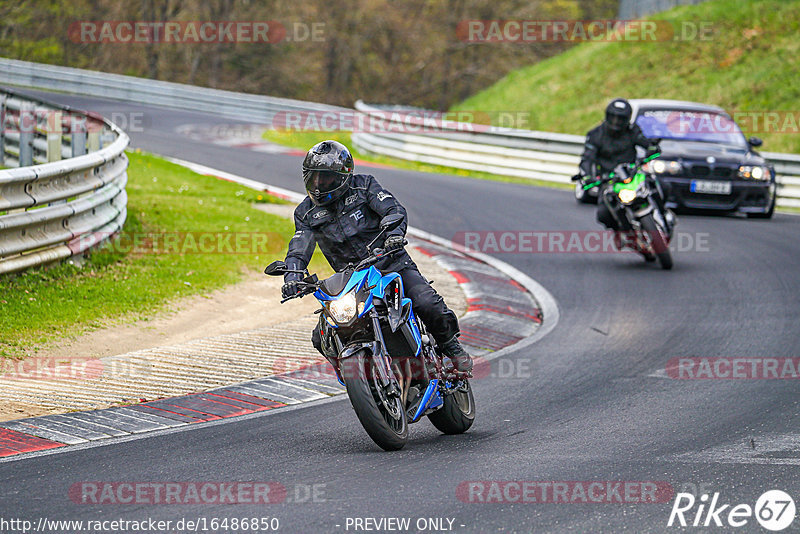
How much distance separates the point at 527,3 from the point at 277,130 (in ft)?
85.7

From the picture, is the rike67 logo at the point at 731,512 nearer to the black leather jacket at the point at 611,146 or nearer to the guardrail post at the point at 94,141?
the black leather jacket at the point at 611,146

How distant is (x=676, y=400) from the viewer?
7645mm

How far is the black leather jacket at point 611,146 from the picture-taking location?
44.8ft

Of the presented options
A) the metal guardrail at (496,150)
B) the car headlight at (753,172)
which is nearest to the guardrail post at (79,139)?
the car headlight at (753,172)

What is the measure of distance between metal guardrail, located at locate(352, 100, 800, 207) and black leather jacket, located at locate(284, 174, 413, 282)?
14992 mm

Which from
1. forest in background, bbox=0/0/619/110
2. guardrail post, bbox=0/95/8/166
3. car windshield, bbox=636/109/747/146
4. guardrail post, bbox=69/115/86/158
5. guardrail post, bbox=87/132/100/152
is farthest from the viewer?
forest in background, bbox=0/0/619/110

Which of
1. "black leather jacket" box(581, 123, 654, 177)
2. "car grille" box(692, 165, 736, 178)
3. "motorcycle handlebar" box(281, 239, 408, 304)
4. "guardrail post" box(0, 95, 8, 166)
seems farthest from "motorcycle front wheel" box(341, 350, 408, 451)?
"guardrail post" box(0, 95, 8, 166)

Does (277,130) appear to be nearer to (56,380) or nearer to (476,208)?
(476,208)

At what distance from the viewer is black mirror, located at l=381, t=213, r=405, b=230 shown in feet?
19.9

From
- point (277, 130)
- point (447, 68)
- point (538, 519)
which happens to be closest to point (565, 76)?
point (277, 130)

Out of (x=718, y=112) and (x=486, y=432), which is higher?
(x=718, y=112)

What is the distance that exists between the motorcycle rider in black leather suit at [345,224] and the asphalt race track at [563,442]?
79 cm

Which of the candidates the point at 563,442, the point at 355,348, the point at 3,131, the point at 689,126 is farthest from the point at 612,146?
the point at 3,131

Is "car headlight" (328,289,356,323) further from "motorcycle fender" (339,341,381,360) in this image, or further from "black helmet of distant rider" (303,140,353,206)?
"black helmet of distant rider" (303,140,353,206)
